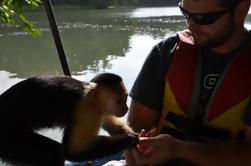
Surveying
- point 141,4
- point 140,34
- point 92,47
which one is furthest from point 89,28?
point 141,4

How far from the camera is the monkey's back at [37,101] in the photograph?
1.87m

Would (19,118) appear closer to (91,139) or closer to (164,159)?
(91,139)

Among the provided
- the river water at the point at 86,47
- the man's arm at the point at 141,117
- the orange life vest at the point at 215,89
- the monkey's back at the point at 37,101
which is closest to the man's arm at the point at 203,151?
the orange life vest at the point at 215,89

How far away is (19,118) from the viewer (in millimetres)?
1893

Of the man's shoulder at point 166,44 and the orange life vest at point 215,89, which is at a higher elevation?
the man's shoulder at point 166,44

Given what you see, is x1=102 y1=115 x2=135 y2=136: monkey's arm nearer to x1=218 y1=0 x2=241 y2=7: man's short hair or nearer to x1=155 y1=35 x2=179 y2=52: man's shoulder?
x1=155 y1=35 x2=179 y2=52: man's shoulder

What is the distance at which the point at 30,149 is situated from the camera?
191 centimetres

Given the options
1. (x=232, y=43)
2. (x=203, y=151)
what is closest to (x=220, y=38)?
(x=232, y=43)

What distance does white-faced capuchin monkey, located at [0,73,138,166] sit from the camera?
1.87 metres

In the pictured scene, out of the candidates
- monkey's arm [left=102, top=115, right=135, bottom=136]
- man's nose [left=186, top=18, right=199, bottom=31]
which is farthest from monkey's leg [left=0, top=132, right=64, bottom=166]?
man's nose [left=186, top=18, right=199, bottom=31]

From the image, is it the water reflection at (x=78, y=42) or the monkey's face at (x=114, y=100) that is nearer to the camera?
the monkey's face at (x=114, y=100)

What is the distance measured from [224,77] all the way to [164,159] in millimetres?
334

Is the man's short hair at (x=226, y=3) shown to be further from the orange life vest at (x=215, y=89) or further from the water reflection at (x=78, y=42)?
the water reflection at (x=78, y=42)

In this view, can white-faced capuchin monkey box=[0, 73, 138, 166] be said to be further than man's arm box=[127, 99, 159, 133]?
Yes
